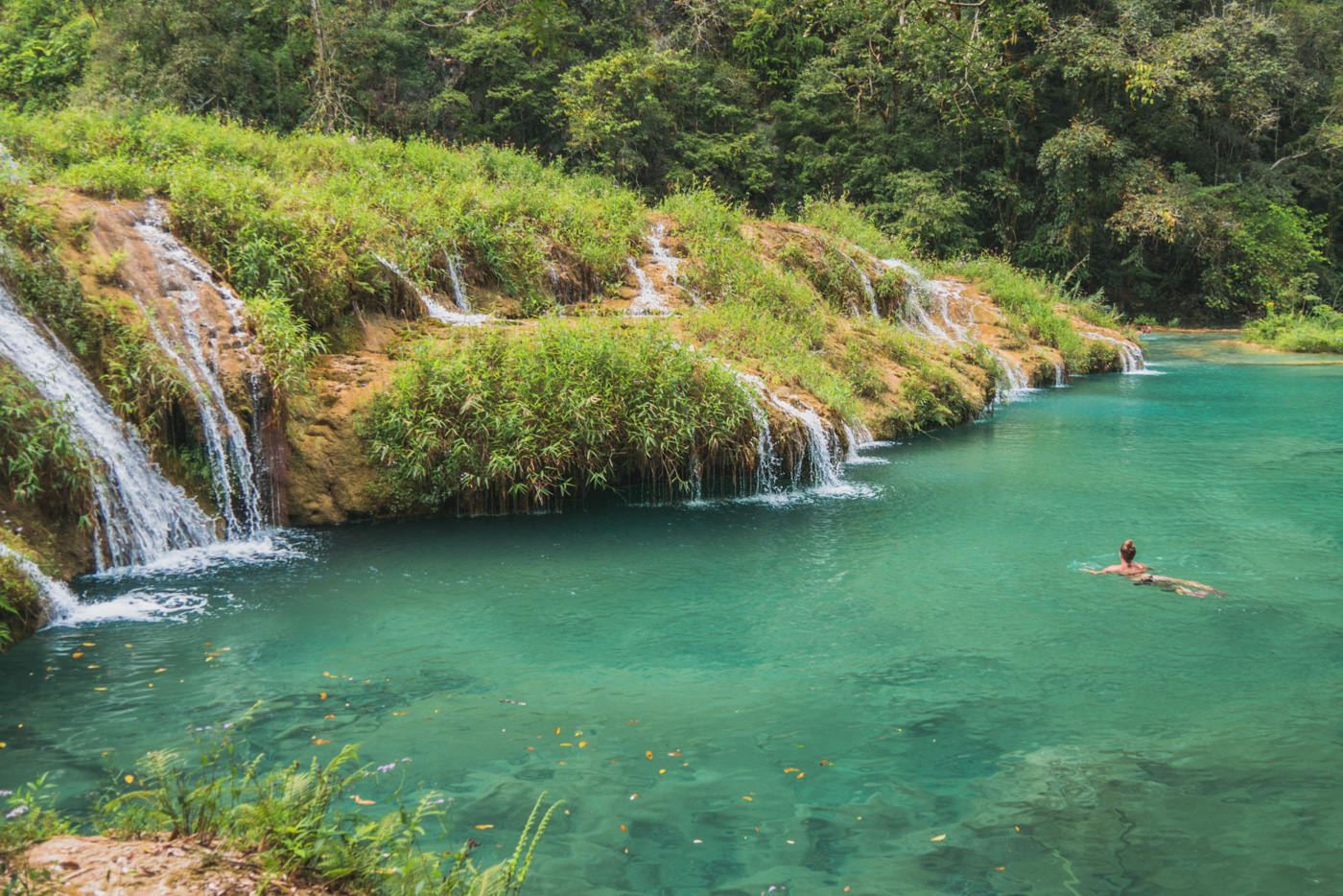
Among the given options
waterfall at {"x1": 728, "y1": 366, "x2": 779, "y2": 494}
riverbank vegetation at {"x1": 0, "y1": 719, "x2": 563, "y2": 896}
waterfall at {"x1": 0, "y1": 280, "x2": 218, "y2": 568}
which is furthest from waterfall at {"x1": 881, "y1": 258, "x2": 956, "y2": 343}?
riverbank vegetation at {"x1": 0, "y1": 719, "x2": 563, "y2": 896}

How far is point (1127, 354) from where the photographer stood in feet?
71.6

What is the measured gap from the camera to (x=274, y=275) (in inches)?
391

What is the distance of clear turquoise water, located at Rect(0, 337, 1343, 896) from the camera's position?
3.87 meters

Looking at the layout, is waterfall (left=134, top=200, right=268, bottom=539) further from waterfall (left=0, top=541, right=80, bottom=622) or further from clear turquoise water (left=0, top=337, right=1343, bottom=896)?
waterfall (left=0, top=541, right=80, bottom=622)

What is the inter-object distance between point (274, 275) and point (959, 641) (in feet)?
26.0

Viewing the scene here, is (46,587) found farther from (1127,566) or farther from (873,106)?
(873,106)

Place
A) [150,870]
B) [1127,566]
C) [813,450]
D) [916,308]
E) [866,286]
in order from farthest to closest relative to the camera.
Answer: [916,308], [866,286], [813,450], [1127,566], [150,870]

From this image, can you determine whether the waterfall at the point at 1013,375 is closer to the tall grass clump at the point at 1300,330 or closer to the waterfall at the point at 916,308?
the waterfall at the point at 916,308

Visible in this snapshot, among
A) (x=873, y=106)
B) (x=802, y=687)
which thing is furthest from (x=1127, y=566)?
(x=873, y=106)

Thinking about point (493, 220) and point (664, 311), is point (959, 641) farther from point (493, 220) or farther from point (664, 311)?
point (493, 220)

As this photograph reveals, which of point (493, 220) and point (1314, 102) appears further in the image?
point (1314, 102)

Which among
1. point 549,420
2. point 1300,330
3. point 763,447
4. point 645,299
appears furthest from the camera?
point 1300,330

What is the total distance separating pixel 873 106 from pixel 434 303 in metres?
21.5

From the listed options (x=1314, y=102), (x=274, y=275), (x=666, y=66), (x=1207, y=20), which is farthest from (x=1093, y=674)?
(x=1314, y=102)
